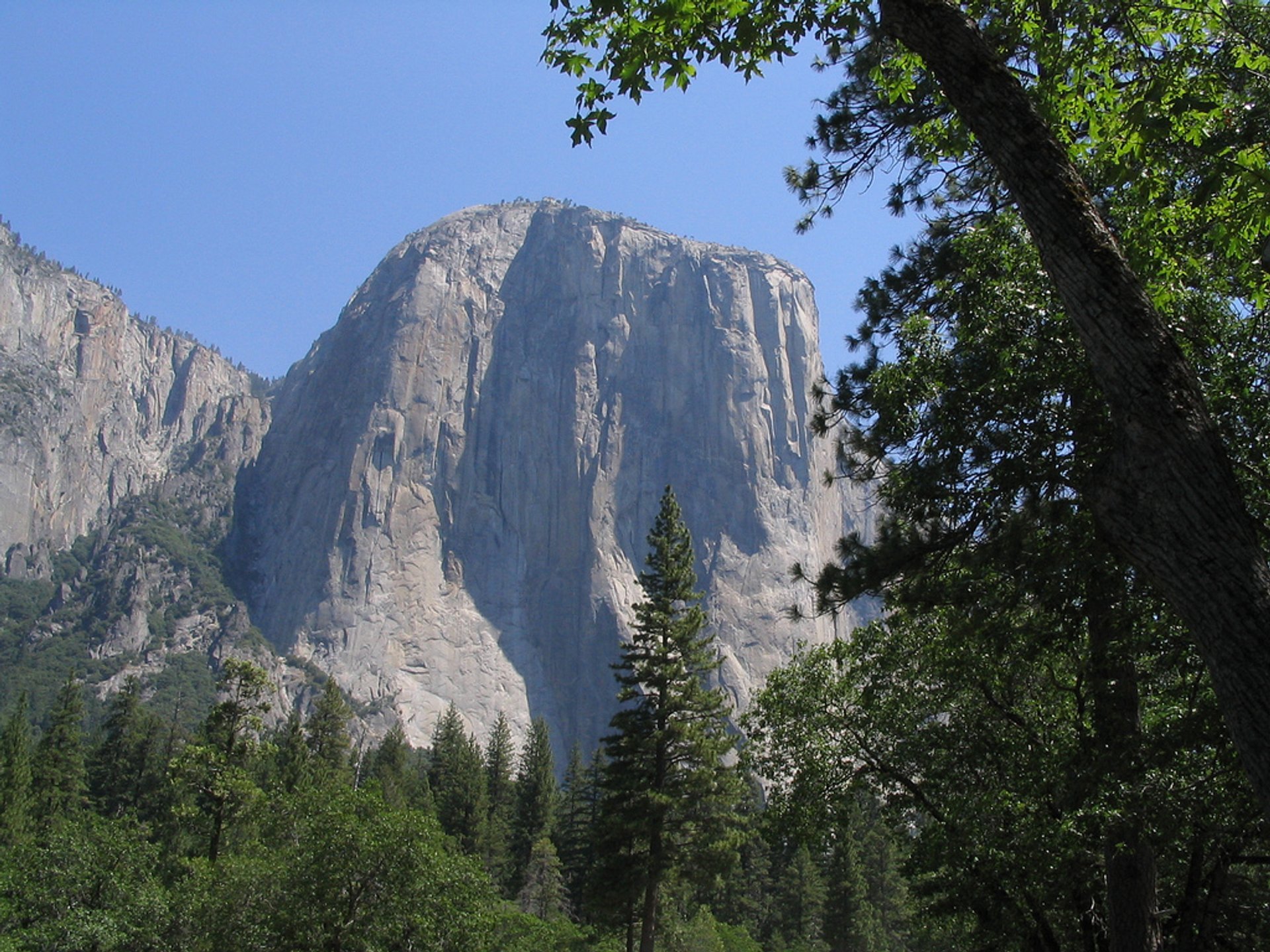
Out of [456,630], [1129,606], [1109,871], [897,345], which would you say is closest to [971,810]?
[1109,871]

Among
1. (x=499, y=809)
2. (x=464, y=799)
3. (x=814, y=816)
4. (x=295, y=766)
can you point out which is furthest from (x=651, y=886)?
(x=499, y=809)

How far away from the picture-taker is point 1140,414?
13.1ft

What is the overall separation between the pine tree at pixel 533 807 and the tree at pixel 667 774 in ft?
114

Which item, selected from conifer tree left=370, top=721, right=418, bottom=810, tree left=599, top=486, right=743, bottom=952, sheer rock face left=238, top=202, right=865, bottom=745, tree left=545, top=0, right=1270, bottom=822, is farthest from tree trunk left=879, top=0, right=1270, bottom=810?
sheer rock face left=238, top=202, right=865, bottom=745

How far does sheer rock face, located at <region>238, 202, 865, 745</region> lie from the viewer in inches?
5610

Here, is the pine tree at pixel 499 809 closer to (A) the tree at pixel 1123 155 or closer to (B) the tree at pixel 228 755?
(B) the tree at pixel 228 755

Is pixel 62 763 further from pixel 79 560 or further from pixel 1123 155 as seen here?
pixel 79 560

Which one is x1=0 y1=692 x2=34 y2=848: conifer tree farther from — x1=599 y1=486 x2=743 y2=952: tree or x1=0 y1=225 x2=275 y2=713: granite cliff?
x1=0 y1=225 x2=275 y2=713: granite cliff

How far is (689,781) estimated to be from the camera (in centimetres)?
2619

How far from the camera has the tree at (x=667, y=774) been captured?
26.0 meters

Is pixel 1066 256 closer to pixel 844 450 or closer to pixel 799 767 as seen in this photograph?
pixel 844 450

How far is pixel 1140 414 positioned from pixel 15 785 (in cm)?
5277

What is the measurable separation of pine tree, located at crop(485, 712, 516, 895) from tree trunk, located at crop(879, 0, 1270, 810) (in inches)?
2095

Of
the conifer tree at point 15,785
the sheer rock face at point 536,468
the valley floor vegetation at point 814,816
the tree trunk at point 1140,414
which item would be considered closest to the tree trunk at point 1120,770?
the valley floor vegetation at point 814,816
